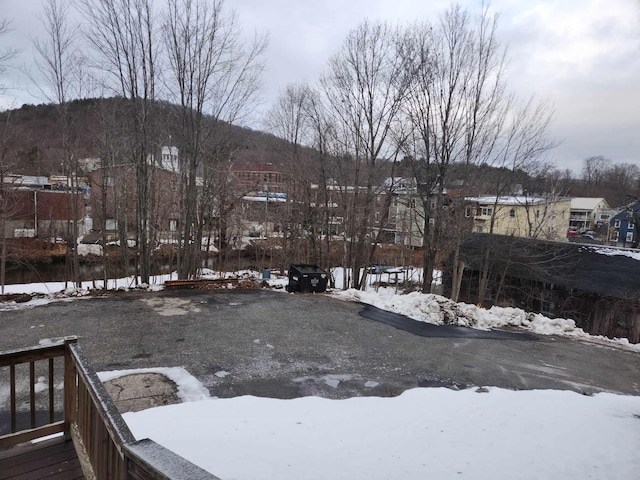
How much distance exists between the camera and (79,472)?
2.57 m

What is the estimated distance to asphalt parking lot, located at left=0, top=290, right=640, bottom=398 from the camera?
5.71 m

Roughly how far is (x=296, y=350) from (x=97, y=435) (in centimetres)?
470

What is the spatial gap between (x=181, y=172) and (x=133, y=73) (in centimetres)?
326

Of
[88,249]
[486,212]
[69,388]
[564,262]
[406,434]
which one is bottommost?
[88,249]

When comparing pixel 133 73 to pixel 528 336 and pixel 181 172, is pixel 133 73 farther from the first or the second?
pixel 528 336

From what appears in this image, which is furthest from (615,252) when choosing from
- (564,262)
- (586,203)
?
(586,203)

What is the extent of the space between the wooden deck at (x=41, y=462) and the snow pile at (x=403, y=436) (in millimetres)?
867

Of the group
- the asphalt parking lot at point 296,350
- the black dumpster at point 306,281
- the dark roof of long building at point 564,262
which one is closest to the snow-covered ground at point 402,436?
A: the asphalt parking lot at point 296,350

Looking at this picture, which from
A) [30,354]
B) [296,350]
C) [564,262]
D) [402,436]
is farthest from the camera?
[564,262]

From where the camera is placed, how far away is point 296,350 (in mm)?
6723

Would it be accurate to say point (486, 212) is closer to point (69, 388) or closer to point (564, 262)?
point (564, 262)

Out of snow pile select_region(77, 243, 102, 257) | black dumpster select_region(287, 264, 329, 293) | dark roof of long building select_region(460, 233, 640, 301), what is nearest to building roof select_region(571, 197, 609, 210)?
dark roof of long building select_region(460, 233, 640, 301)

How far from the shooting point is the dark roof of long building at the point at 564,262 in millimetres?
13273

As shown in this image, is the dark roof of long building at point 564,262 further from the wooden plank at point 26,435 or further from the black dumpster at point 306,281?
the wooden plank at point 26,435
